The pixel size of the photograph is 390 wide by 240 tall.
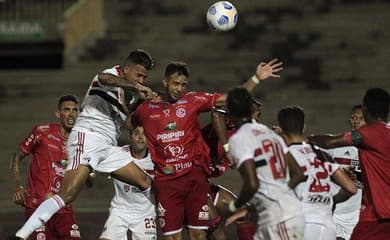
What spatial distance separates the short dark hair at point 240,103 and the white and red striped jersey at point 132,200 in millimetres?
3073

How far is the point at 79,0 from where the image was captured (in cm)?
2419

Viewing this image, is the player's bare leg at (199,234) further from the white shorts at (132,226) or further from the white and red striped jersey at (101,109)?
the white and red striped jersey at (101,109)

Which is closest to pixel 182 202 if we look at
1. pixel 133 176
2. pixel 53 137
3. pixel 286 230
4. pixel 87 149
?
pixel 133 176

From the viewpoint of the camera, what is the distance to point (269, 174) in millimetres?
7902

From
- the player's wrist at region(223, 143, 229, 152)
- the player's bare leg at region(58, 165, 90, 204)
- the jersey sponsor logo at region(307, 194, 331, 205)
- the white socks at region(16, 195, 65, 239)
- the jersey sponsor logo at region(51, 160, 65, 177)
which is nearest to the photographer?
the jersey sponsor logo at region(307, 194, 331, 205)

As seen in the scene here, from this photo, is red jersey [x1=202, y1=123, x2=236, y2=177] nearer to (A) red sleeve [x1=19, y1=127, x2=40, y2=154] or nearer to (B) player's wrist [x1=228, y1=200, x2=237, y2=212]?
(A) red sleeve [x1=19, y1=127, x2=40, y2=154]

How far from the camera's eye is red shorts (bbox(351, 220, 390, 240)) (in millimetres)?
9086

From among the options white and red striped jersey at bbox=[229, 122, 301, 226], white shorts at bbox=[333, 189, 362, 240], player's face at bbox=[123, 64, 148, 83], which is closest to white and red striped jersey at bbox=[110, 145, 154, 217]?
player's face at bbox=[123, 64, 148, 83]

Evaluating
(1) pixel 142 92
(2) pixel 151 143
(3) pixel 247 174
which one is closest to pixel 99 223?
(2) pixel 151 143

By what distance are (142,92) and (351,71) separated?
39.7 ft

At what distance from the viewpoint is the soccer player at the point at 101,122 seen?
9.86 meters

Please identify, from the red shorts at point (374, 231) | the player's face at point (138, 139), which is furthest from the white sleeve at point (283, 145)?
the player's face at point (138, 139)

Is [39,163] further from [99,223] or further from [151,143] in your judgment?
[99,223]

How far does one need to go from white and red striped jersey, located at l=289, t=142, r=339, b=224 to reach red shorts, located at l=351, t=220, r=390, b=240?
0.70 metres
